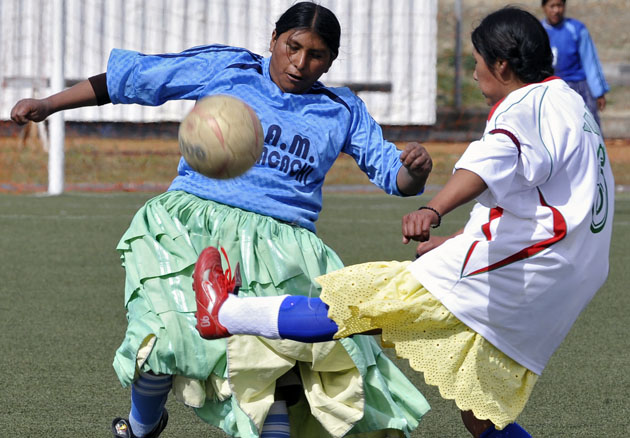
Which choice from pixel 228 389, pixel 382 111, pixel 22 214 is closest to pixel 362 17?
pixel 382 111

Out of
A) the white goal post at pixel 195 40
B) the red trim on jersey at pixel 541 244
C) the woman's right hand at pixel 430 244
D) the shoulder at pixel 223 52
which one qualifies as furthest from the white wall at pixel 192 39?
the red trim on jersey at pixel 541 244

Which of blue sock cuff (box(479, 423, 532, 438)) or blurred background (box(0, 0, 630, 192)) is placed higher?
blue sock cuff (box(479, 423, 532, 438))

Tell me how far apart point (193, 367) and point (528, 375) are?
102cm

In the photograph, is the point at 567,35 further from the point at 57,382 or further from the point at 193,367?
the point at 193,367

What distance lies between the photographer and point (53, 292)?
6688mm

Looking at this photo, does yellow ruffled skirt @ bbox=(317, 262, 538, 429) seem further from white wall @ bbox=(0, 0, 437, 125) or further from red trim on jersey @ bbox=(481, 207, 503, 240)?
white wall @ bbox=(0, 0, 437, 125)

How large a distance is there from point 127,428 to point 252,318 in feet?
2.73

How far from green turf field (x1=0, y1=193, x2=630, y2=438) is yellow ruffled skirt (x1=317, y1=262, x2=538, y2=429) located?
3.52 ft

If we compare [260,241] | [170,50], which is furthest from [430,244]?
[170,50]

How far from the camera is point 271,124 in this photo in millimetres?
3732

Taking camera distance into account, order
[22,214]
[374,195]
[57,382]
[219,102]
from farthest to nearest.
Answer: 1. [374,195]
2. [22,214]
3. [57,382]
4. [219,102]

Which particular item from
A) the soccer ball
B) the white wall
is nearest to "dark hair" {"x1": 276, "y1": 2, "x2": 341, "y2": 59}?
the soccer ball

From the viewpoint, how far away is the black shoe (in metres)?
3.89

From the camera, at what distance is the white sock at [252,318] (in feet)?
10.9
